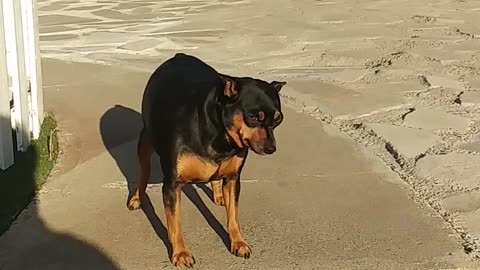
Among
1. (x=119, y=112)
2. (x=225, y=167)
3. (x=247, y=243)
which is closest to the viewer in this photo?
(x=225, y=167)

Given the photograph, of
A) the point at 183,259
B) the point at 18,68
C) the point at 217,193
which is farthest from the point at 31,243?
the point at 18,68

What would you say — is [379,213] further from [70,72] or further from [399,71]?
[70,72]

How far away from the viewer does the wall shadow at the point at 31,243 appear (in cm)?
456

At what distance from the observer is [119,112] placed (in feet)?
25.0

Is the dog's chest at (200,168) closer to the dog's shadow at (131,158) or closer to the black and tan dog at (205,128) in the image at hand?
the black and tan dog at (205,128)

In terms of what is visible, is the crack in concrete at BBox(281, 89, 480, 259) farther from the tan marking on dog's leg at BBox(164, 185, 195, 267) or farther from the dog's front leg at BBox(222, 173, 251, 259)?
the tan marking on dog's leg at BBox(164, 185, 195, 267)

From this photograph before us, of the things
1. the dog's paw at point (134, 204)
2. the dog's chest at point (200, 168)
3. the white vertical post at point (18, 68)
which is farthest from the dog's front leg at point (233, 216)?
the white vertical post at point (18, 68)

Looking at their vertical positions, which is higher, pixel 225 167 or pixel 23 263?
pixel 225 167

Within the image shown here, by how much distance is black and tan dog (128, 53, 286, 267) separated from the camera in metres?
4.11

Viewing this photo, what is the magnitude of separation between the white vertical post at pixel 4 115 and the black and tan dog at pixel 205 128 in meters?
1.33

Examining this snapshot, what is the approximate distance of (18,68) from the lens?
6246mm

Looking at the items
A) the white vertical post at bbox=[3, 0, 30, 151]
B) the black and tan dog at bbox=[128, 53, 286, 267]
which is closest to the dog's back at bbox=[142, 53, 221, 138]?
the black and tan dog at bbox=[128, 53, 286, 267]

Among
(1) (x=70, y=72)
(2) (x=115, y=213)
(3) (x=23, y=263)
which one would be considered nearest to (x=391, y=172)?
(2) (x=115, y=213)

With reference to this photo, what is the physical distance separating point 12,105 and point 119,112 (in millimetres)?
1389
